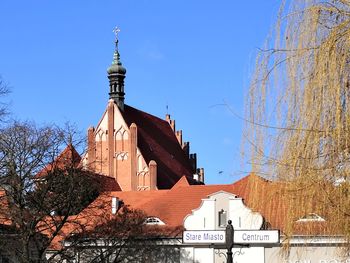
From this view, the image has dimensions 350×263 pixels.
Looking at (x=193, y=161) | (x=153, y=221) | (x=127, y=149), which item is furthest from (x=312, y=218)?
(x=193, y=161)

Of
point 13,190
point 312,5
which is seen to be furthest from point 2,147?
point 312,5

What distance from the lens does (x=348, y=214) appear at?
369 inches

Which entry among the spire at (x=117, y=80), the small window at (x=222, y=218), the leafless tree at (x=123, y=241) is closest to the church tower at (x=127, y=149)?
the spire at (x=117, y=80)

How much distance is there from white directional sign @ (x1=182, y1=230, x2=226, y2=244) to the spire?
33.3 meters

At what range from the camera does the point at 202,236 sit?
39.1 metres

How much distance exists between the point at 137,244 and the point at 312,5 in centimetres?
3153

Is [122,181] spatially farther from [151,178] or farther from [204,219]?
[204,219]

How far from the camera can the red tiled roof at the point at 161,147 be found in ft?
231

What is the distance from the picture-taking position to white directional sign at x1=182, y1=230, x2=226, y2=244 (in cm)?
3853

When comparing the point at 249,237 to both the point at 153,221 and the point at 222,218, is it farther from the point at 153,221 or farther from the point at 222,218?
the point at 153,221

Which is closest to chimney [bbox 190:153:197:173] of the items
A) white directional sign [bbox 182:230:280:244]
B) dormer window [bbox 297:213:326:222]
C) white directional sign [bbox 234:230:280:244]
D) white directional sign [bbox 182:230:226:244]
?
white directional sign [bbox 182:230:280:244]

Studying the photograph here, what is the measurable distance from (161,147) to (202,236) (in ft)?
123

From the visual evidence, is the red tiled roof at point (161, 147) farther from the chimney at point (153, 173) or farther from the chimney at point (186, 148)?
the chimney at point (153, 173)

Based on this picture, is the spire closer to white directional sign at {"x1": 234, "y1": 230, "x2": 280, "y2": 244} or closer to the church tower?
the church tower
